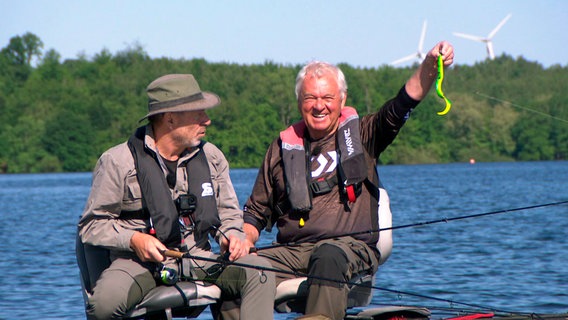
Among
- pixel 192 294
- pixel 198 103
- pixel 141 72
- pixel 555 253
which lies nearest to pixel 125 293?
pixel 192 294

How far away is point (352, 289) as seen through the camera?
494 centimetres

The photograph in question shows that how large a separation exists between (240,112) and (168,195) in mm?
68119

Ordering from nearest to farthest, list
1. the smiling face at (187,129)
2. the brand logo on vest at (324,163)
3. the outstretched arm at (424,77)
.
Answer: the smiling face at (187,129) → the outstretched arm at (424,77) → the brand logo on vest at (324,163)

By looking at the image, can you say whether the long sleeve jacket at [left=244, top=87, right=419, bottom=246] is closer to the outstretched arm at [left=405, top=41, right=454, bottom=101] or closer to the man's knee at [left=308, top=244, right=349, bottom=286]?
the outstretched arm at [left=405, top=41, right=454, bottom=101]

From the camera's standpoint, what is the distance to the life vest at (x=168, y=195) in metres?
4.69

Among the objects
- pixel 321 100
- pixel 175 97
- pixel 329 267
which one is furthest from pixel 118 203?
pixel 321 100

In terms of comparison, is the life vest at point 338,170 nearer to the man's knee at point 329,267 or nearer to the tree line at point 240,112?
the man's knee at point 329,267

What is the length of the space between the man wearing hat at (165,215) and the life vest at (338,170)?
0.34 m

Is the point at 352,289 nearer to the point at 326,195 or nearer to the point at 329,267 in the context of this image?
the point at 329,267

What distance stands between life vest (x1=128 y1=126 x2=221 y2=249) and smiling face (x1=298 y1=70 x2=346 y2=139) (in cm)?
60

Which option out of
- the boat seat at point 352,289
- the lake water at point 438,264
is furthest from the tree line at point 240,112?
the boat seat at point 352,289

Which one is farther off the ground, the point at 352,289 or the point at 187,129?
the point at 187,129

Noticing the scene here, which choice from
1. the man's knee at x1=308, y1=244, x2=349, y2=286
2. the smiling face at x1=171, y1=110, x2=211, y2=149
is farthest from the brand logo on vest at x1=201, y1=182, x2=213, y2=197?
the man's knee at x1=308, y1=244, x2=349, y2=286

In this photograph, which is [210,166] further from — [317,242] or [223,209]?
[317,242]
